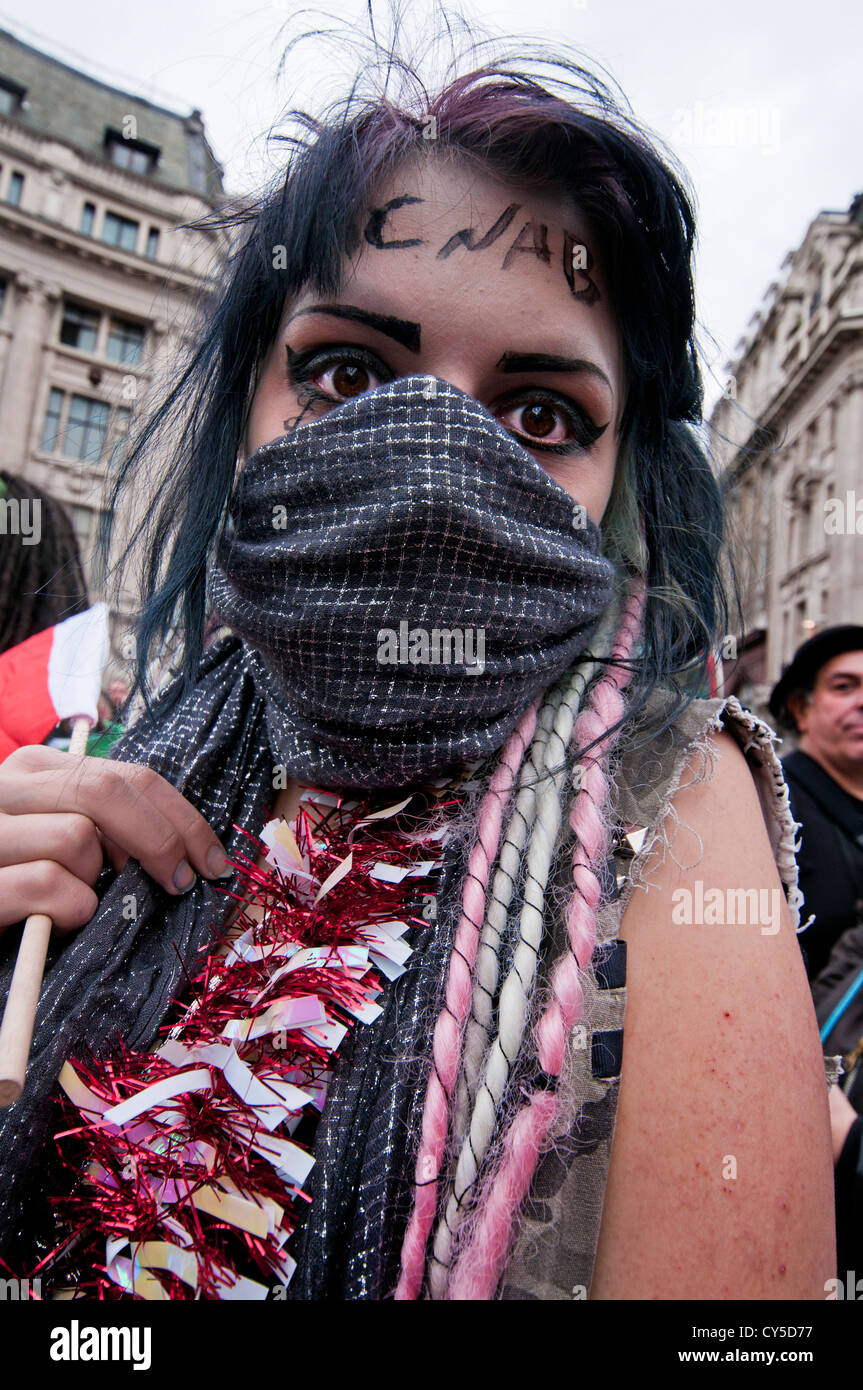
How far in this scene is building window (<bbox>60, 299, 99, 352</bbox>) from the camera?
64.2 ft

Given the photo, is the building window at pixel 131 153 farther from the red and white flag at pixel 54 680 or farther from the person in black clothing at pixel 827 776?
the red and white flag at pixel 54 680

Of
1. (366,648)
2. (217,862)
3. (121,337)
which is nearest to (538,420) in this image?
(366,648)

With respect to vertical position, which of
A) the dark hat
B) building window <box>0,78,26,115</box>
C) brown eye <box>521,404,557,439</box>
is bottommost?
brown eye <box>521,404,557,439</box>

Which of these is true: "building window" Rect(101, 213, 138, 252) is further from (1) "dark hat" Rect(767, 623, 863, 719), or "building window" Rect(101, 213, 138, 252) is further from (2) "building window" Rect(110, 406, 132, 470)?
(2) "building window" Rect(110, 406, 132, 470)

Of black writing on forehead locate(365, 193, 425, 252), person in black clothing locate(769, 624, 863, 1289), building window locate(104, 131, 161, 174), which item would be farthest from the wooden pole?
building window locate(104, 131, 161, 174)

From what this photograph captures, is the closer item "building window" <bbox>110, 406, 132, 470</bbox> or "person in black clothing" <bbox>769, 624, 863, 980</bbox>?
"building window" <bbox>110, 406, 132, 470</bbox>

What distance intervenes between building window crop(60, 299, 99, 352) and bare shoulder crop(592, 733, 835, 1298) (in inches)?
892

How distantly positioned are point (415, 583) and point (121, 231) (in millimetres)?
23401

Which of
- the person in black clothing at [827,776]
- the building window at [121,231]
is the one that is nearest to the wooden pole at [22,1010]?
the person in black clothing at [827,776]

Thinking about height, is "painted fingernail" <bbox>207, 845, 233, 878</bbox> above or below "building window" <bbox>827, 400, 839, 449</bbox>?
below

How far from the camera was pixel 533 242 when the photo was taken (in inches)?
41.7

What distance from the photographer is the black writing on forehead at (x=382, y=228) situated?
1.05m

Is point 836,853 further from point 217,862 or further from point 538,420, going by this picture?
point 217,862

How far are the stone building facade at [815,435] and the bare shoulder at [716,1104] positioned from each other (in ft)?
53.9
